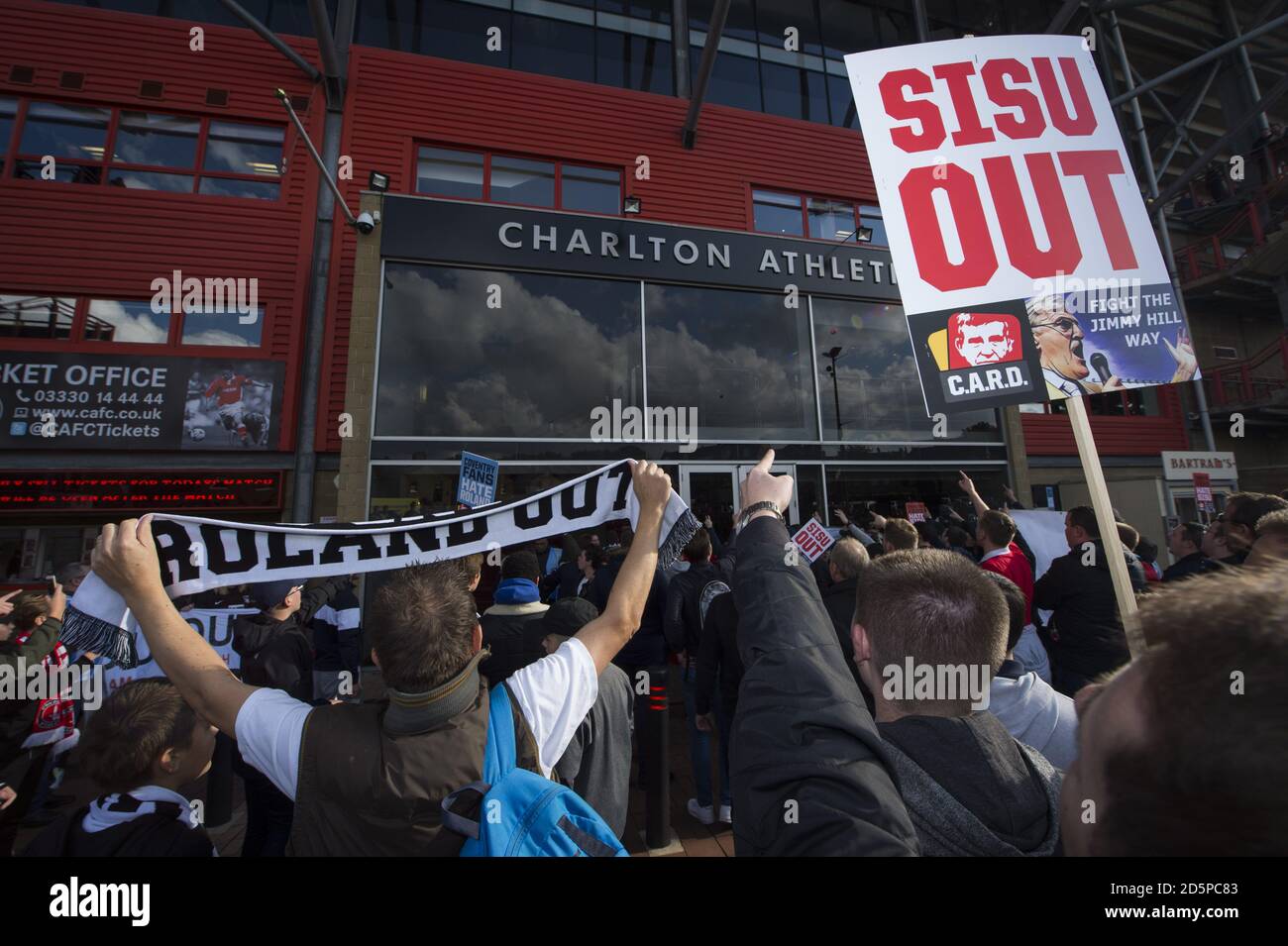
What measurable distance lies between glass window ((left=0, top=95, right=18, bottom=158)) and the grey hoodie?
49.9 feet

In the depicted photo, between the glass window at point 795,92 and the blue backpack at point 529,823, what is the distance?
1443cm

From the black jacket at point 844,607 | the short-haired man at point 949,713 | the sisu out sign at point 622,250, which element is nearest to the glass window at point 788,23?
the sisu out sign at point 622,250

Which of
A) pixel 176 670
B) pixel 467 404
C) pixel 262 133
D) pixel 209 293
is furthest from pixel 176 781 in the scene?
pixel 262 133

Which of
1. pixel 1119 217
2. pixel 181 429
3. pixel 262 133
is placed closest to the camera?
pixel 1119 217

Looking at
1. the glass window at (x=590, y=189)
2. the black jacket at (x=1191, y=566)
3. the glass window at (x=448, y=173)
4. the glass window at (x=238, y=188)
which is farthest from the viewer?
the glass window at (x=590, y=189)

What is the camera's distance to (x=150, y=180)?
9391 mm

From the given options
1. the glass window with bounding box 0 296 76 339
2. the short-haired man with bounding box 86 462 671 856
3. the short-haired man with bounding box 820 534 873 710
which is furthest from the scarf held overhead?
the glass window with bounding box 0 296 76 339

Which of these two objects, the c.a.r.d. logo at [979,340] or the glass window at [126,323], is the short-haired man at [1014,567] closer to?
the c.a.r.d. logo at [979,340]

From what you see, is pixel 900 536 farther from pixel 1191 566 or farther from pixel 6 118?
pixel 6 118

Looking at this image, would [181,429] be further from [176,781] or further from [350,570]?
[176,781]

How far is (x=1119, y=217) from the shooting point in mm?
2820

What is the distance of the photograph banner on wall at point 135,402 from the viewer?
26.6 feet

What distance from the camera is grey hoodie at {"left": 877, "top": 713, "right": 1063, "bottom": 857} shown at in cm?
100
